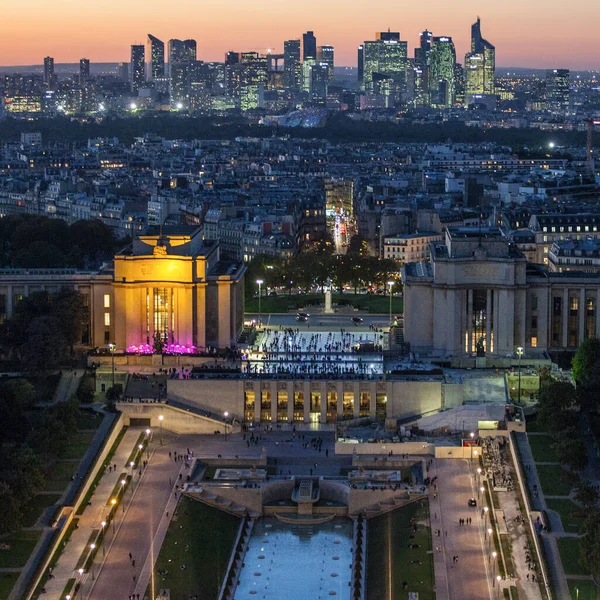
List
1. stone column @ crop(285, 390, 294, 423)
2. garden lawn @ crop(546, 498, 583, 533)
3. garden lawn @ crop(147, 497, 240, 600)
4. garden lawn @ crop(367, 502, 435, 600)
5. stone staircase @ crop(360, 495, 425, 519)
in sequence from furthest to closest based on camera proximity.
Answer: stone column @ crop(285, 390, 294, 423), stone staircase @ crop(360, 495, 425, 519), garden lawn @ crop(546, 498, 583, 533), garden lawn @ crop(147, 497, 240, 600), garden lawn @ crop(367, 502, 435, 600)

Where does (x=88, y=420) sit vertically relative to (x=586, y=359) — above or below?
below

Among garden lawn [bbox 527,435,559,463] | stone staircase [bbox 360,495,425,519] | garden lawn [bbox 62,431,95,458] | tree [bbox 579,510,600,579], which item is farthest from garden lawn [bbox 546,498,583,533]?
garden lawn [bbox 62,431,95,458]

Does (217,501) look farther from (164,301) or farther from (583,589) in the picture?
(164,301)

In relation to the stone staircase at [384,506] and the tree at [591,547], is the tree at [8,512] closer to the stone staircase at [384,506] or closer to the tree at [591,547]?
the stone staircase at [384,506]

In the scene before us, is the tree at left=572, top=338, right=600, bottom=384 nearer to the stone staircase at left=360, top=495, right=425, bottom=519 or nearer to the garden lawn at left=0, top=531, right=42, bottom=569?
the stone staircase at left=360, top=495, right=425, bottom=519

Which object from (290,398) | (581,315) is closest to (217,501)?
(290,398)

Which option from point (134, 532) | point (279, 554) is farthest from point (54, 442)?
point (279, 554)

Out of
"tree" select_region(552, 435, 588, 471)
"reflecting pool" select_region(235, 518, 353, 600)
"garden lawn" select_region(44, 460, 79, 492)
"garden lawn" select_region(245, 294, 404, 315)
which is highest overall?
"garden lawn" select_region(245, 294, 404, 315)
